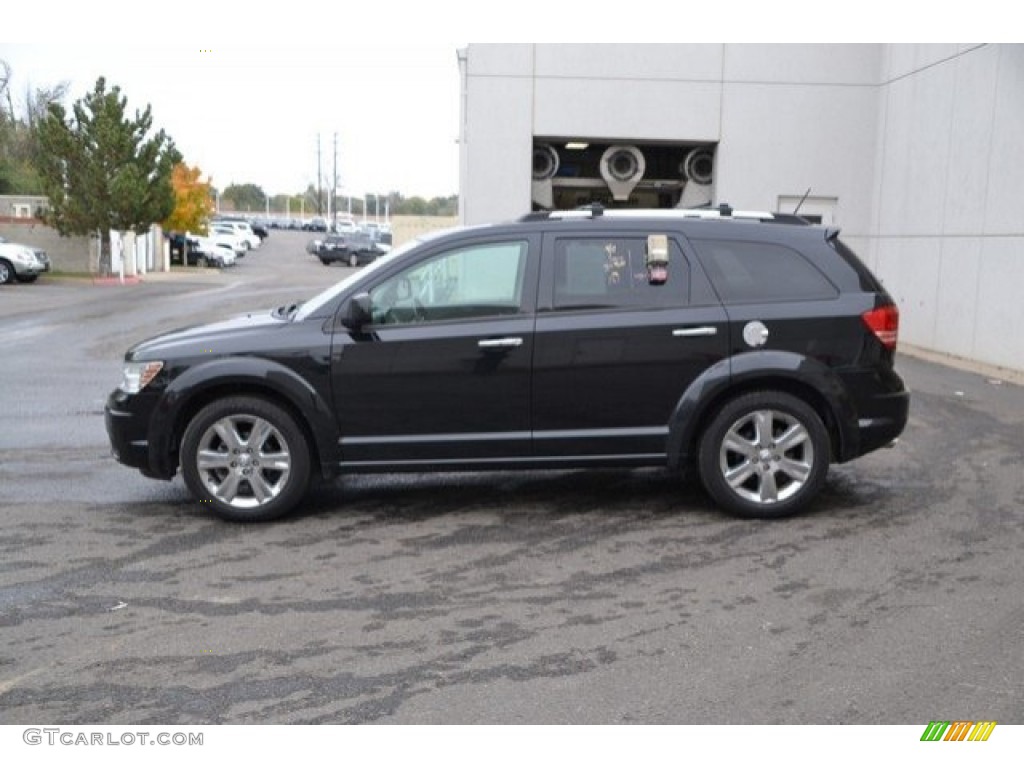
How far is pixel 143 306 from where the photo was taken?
2383 cm

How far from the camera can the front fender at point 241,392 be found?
6.53 meters

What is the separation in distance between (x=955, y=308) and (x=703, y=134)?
5.10 m

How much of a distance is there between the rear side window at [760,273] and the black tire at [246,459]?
9.21 ft

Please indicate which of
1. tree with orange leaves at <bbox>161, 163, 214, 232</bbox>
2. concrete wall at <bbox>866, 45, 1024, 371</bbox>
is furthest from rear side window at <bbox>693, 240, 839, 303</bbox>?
tree with orange leaves at <bbox>161, 163, 214, 232</bbox>

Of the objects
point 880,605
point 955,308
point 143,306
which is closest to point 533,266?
point 880,605

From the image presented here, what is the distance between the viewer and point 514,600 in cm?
531

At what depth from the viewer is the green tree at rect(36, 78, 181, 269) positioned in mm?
33125

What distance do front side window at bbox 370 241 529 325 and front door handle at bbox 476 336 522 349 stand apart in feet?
0.61

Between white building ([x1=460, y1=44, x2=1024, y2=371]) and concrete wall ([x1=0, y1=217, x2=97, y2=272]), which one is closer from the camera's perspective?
white building ([x1=460, y1=44, x2=1024, y2=371])

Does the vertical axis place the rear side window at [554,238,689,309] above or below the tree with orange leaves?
below

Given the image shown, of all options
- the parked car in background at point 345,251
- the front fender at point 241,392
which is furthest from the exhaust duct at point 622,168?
the parked car in background at point 345,251

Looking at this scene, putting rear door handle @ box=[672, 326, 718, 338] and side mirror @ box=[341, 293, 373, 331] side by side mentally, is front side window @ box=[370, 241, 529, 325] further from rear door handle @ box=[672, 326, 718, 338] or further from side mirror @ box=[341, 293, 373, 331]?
rear door handle @ box=[672, 326, 718, 338]

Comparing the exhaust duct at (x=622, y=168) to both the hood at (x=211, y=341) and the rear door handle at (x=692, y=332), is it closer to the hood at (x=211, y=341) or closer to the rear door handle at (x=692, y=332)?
the rear door handle at (x=692, y=332)

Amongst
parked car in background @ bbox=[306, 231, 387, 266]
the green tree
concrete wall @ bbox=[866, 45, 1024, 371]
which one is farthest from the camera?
parked car in background @ bbox=[306, 231, 387, 266]
